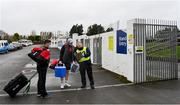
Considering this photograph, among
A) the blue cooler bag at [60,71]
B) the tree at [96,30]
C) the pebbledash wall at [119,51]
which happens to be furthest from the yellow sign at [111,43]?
the tree at [96,30]

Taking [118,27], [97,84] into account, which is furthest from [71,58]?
[118,27]

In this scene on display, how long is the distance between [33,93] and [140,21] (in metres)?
5.03

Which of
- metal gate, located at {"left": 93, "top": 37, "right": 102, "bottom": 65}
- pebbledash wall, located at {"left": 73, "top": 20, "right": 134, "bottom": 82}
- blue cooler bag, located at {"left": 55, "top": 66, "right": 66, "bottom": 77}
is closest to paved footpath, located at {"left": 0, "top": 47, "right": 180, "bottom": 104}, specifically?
blue cooler bag, located at {"left": 55, "top": 66, "right": 66, "bottom": 77}

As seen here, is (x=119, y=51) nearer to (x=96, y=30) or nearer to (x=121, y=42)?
(x=121, y=42)

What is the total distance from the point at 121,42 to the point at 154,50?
1.92m

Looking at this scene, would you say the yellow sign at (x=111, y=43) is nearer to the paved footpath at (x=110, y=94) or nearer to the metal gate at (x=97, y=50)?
the metal gate at (x=97, y=50)

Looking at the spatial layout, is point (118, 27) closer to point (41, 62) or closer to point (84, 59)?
point (84, 59)

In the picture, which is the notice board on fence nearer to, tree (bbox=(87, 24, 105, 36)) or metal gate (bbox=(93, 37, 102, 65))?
metal gate (bbox=(93, 37, 102, 65))

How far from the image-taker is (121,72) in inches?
494

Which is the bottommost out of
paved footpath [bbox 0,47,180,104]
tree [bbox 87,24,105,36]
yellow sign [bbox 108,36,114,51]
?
paved footpath [bbox 0,47,180,104]

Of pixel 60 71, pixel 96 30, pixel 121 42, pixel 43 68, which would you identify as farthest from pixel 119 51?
pixel 96 30

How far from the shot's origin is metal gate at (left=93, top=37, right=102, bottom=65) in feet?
58.3

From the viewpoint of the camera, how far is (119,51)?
41.8 feet

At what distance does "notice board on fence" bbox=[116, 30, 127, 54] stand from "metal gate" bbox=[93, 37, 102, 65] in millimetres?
4536
